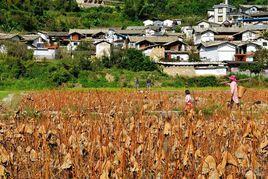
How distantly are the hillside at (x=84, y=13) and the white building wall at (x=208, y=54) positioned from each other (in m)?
22.4

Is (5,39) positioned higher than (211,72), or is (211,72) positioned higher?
(5,39)

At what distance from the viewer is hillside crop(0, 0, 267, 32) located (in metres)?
67.3

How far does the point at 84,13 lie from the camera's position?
80.4 meters

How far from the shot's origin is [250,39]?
5816 centimetres

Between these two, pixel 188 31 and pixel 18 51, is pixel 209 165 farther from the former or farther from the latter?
pixel 188 31

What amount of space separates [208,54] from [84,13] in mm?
32005

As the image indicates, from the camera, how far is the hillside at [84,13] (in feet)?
221

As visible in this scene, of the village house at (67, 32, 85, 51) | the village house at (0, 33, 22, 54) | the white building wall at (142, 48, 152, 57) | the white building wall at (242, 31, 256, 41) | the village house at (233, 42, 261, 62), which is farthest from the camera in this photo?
the white building wall at (242, 31, 256, 41)

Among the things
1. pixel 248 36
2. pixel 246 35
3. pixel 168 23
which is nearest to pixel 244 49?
pixel 248 36

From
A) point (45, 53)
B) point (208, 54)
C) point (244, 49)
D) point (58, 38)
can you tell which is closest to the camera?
point (45, 53)

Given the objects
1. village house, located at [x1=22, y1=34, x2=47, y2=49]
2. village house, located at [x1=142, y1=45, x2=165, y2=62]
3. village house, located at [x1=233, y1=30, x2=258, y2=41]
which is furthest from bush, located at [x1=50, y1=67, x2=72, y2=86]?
village house, located at [x1=233, y1=30, x2=258, y2=41]

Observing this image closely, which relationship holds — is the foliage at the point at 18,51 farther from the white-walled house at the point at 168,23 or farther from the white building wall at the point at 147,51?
the white-walled house at the point at 168,23

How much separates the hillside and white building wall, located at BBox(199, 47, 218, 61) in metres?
22.4

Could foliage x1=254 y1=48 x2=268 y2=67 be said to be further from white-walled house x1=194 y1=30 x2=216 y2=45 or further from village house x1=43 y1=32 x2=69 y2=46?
village house x1=43 y1=32 x2=69 y2=46
